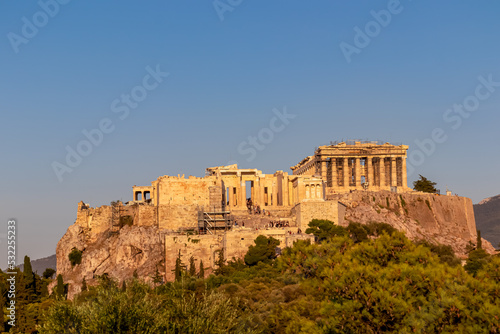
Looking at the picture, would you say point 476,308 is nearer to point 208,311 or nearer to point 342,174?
point 208,311

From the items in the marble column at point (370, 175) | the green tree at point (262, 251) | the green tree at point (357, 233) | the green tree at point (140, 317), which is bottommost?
the green tree at point (140, 317)

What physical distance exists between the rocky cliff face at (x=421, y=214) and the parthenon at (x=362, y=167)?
3.80 meters

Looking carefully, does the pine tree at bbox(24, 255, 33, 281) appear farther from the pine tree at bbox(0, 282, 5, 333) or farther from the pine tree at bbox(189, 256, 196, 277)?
the pine tree at bbox(189, 256, 196, 277)

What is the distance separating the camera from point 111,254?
68.8 meters

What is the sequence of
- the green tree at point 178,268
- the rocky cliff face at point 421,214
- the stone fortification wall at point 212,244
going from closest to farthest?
1. the green tree at point 178,268
2. the stone fortification wall at point 212,244
3. the rocky cliff face at point 421,214

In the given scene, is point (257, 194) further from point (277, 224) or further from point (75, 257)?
point (75, 257)

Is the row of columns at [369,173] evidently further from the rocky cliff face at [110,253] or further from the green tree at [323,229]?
the rocky cliff face at [110,253]

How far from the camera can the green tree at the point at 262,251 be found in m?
57.4

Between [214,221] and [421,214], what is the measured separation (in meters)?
26.1

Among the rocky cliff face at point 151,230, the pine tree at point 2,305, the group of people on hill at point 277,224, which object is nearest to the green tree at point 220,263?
the rocky cliff face at point 151,230

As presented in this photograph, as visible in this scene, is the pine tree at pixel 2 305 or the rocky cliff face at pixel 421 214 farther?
the rocky cliff face at pixel 421 214

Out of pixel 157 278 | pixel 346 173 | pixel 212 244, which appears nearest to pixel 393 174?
pixel 346 173

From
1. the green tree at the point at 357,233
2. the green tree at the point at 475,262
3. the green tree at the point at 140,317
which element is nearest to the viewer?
the green tree at the point at 140,317

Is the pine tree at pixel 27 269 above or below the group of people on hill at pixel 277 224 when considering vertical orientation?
below
